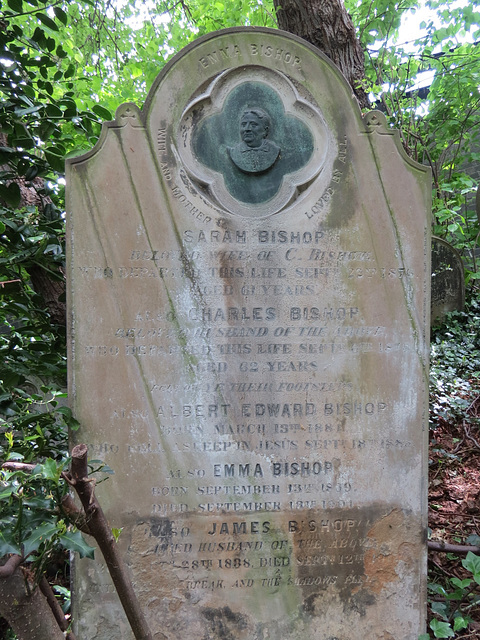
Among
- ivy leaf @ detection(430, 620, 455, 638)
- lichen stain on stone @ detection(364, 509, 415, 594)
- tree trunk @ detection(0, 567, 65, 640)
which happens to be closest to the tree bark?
tree trunk @ detection(0, 567, 65, 640)

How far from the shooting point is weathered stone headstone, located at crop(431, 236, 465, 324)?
6.73m

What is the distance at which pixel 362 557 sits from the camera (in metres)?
2.86

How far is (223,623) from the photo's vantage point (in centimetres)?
279

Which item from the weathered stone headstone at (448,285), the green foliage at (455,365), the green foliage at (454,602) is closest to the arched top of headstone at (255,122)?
the green foliage at (454,602)

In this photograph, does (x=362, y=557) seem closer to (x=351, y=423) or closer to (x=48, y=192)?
(x=351, y=423)

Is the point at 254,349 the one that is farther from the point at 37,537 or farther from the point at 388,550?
the point at 37,537

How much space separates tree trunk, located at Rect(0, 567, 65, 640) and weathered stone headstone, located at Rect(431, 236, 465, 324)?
586cm

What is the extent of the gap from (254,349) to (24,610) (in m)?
1.55

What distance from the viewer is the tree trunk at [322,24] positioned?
558 cm

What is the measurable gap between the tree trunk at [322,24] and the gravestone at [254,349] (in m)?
3.27

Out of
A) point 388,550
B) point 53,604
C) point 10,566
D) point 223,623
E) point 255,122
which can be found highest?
point 255,122

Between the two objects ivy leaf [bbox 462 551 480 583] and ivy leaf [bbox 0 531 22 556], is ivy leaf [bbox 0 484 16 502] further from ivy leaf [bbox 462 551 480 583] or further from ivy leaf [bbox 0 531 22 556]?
ivy leaf [bbox 462 551 480 583]

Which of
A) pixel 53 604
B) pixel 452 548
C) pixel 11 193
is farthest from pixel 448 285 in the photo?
pixel 53 604

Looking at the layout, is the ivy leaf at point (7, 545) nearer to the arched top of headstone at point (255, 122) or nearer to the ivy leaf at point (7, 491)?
the ivy leaf at point (7, 491)
